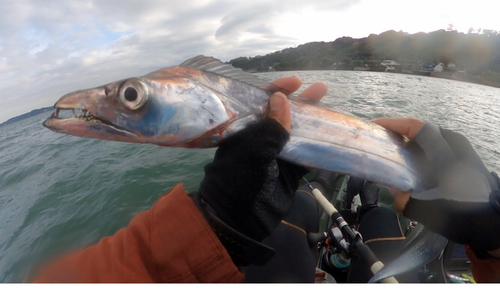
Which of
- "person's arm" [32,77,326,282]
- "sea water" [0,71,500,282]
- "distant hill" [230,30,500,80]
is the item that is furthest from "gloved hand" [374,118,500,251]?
"distant hill" [230,30,500,80]

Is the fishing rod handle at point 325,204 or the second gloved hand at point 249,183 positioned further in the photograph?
the fishing rod handle at point 325,204

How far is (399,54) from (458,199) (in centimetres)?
10333

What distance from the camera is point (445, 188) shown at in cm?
186

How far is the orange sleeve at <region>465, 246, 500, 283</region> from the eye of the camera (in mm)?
1953

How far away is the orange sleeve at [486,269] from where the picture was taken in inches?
76.9

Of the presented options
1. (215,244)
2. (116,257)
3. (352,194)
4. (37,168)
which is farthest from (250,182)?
(37,168)

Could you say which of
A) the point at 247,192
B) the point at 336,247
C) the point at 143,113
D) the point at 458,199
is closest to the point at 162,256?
the point at 247,192

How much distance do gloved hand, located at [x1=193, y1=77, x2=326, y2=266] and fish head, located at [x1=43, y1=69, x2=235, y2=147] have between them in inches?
8.9

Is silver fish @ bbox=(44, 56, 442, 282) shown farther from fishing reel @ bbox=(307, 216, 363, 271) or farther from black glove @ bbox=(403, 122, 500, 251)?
fishing reel @ bbox=(307, 216, 363, 271)

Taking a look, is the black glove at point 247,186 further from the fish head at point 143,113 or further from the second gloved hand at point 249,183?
the fish head at point 143,113

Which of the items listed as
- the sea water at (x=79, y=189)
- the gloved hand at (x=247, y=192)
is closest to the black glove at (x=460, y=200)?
the gloved hand at (x=247, y=192)

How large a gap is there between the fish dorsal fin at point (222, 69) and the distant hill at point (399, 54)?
55776 millimetres

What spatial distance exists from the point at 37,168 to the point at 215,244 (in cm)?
1376

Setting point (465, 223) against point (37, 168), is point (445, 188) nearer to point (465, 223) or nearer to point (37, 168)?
point (465, 223)
